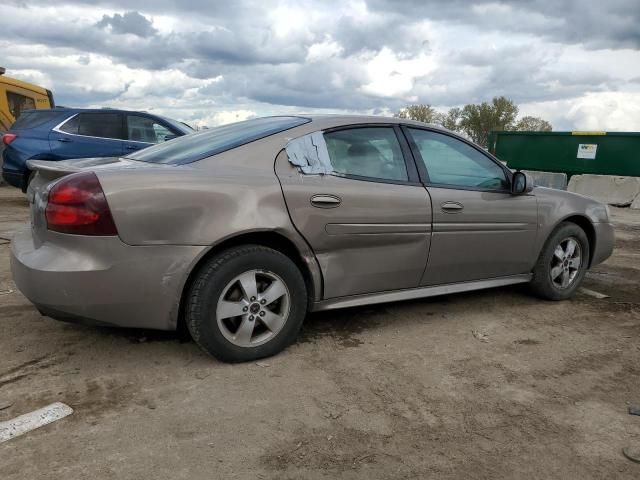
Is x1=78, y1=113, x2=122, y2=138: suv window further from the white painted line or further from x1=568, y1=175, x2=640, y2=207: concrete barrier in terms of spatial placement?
x1=568, y1=175, x2=640, y2=207: concrete barrier

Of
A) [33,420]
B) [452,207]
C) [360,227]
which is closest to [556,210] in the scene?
[452,207]

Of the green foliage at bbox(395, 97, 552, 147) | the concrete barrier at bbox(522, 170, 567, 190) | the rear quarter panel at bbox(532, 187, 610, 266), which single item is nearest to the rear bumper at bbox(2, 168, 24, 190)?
the rear quarter panel at bbox(532, 187, 610, 266)

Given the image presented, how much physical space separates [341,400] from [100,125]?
718cm

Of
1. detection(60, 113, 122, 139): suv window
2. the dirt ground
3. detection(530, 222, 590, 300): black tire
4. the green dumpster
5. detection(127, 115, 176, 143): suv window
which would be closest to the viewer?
the dirt ground

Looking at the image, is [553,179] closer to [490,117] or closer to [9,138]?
[9,138]

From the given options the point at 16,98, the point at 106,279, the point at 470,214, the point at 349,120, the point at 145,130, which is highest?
the point at 16,98

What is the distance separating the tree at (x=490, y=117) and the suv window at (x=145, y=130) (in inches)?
1371

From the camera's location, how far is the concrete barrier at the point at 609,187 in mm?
11852

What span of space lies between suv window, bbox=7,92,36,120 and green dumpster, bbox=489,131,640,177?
1133cm

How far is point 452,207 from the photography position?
12.5ft

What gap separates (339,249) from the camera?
338 cm

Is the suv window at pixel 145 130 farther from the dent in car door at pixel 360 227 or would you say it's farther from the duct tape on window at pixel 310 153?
the dent in car door at pixel 360 227

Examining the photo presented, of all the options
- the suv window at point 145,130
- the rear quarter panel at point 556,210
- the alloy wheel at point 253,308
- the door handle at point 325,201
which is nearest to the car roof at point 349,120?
the door handle at point 325,201

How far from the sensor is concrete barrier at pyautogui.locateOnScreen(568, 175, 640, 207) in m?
11.9
